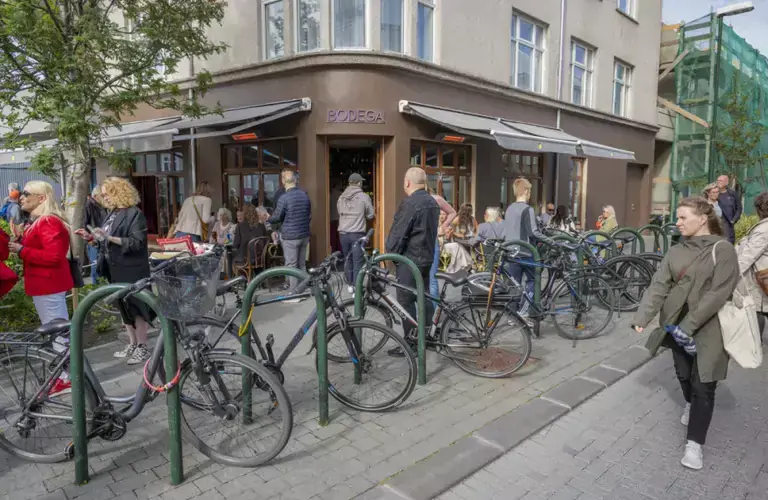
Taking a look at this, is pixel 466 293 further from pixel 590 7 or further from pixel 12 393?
pixel 590 7

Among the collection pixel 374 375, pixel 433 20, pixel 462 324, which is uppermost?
pixel 433 20

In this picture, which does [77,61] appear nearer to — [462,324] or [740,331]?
[462,324]

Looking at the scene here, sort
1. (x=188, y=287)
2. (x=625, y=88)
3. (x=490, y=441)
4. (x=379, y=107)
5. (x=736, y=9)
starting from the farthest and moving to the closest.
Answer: (x=625, y=88) → (x=736, y=9) → (x=379, y=107) → (x=490, y=441) → (x=188, y=287)

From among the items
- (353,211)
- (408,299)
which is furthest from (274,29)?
(408,299)

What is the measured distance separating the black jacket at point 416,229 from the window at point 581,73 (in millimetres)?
11679

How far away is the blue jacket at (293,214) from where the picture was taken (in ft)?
25.2

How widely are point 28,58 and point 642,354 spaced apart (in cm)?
751

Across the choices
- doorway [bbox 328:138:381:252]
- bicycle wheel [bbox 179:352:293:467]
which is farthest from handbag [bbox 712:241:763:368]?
doorway [bbox 328:138:381:252]

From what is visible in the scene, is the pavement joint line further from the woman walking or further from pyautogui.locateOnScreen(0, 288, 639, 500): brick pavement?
the woman walking

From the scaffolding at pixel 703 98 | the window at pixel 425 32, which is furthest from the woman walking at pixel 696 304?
the scaffolding at pixel 703 98

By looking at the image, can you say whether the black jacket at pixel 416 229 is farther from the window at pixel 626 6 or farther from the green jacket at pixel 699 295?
the window at pixel 626 6

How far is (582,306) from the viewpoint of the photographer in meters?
5.80

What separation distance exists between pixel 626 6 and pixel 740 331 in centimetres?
1743

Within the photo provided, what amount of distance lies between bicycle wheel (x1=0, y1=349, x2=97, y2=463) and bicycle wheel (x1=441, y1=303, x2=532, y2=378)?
2.77 m
